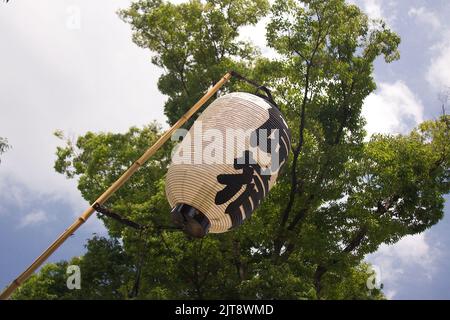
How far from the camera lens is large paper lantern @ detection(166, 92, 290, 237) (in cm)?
490

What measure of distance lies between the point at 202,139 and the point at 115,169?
37.4 feet

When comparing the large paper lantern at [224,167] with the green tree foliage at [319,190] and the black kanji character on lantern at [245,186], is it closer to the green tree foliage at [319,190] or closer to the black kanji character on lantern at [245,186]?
the black kanji character on lantern at [245,186]

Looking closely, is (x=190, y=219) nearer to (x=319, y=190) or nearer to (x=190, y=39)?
(x=319, y=190)

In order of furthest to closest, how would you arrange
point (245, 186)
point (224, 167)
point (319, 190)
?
point (319, 190) → point (245, 186) → point (224, 167)

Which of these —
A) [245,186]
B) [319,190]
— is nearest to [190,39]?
[319,190]

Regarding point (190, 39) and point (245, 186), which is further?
point (190, 39)

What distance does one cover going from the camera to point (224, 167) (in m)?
4.90

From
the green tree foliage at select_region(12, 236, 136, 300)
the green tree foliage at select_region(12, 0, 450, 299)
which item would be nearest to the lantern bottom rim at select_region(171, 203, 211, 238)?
the green tree foliage at select_region(12, 0, 450, 299)

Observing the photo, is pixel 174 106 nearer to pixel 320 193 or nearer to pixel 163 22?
pixel 163 22

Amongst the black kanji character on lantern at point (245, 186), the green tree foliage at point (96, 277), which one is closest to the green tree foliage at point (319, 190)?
the green tree foliage at point (96, 277)

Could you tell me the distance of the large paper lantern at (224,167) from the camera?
4902 mm

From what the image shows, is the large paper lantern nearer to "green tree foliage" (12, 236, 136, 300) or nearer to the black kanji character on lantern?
the black kanji character on lantern

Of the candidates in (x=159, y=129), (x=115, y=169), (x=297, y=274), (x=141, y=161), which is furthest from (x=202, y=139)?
(x=159, y=129)

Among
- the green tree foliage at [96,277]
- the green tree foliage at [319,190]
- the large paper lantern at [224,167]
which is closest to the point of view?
the large paper lantern at [224,167]
